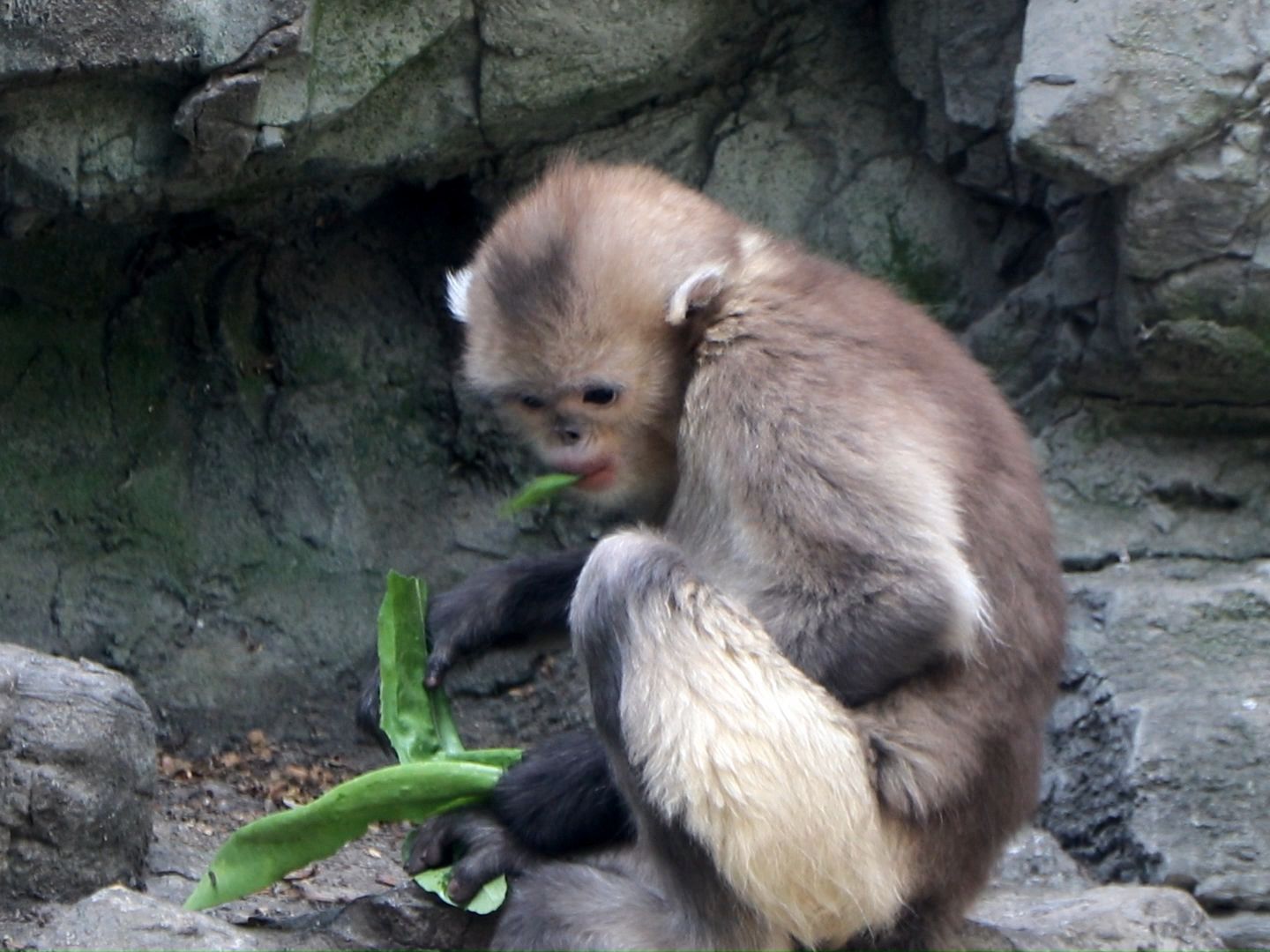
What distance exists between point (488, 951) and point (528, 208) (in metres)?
1.87

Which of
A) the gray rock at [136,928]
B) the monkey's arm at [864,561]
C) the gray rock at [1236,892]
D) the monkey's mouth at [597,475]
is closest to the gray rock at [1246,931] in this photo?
the gray rock at [1236,892]

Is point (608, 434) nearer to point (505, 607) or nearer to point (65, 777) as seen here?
point (505, 607)

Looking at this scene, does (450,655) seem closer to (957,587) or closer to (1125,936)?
(957,587)

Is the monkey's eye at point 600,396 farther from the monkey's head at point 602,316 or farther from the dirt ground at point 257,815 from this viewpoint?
the dirt ground at point 257,815

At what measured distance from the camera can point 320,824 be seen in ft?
14.9

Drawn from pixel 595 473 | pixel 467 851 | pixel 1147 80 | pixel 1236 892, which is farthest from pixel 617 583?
pixel 1147 80

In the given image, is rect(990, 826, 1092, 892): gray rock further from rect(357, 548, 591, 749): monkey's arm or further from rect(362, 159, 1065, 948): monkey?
rect(357, 548, 591, 749): monkey's arm

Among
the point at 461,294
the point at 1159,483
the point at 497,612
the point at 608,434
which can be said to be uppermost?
the point at 461,294

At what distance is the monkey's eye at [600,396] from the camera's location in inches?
183

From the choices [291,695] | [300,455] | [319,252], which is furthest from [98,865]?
[319,252]

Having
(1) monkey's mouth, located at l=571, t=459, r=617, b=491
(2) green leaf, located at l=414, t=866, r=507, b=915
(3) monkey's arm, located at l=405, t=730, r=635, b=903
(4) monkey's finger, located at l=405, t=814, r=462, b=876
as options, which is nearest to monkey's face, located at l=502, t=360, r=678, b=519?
(1) monkey's mouth, located at l=571, t=459, r=617, b=491

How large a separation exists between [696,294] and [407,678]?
4.29 feet

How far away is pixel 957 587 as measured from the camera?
4.03 meters

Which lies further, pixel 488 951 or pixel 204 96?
pixel 204 96
